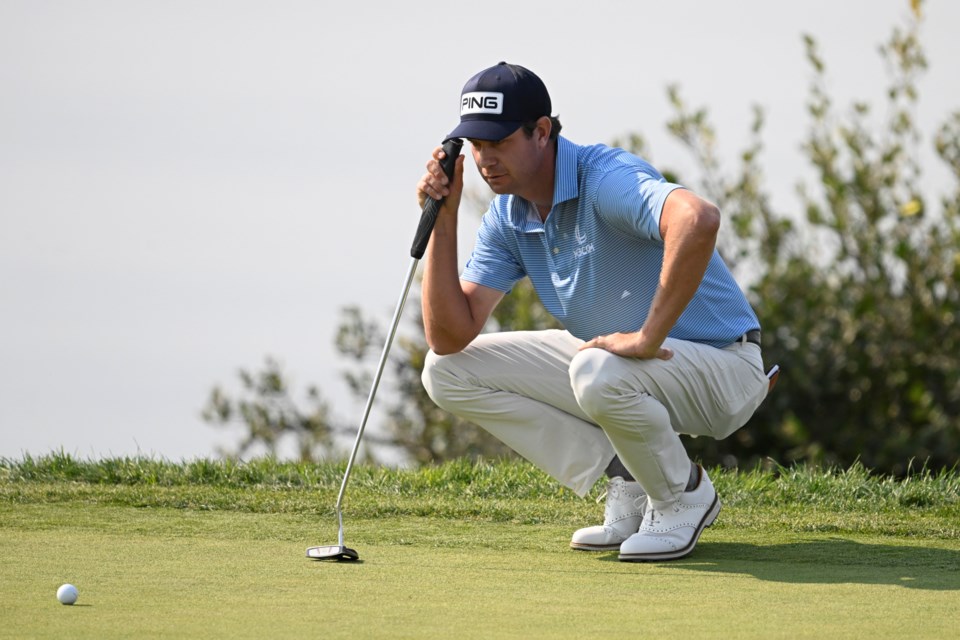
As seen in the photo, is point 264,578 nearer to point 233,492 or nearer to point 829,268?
point 233,492

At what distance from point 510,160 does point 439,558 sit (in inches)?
41.1

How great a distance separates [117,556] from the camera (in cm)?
338

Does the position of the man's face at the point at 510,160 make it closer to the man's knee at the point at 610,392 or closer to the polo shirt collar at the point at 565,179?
the polo shirt collar at the point at 565,179

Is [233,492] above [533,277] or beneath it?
beneath

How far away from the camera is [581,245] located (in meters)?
3.71

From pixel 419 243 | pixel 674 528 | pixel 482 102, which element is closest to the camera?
pixel 674 528

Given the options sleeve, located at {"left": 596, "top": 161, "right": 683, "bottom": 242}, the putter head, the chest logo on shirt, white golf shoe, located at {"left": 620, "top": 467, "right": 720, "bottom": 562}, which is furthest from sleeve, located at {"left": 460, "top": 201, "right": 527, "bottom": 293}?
the putter head

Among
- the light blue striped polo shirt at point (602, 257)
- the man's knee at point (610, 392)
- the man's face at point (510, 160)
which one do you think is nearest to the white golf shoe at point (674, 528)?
the man's knee at point (610, 392)

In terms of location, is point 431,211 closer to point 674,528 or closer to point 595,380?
point 595,380

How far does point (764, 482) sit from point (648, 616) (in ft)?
6.70

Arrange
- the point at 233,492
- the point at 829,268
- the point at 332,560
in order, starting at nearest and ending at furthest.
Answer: the point at 332,560 → the point at 233,492 → the point at 829,268

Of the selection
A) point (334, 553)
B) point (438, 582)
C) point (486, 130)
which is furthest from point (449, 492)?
point (438, 582)

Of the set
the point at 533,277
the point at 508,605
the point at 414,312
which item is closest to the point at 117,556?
the point at 508,605

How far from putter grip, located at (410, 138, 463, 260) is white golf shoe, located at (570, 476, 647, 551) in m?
0.83
